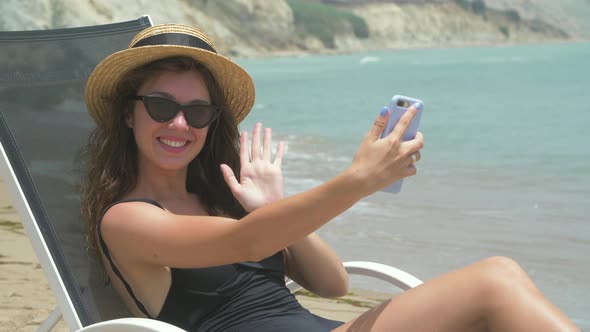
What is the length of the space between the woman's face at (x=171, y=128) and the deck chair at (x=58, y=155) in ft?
1.45

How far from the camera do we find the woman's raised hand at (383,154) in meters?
1.80

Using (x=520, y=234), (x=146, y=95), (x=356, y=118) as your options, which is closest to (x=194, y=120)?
(x=146, y=95)

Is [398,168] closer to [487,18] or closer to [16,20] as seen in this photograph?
[16,20]

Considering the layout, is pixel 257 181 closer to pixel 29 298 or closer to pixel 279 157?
pixel 279 157

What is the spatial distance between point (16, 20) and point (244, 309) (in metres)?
41.0

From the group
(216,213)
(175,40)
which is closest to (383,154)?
(175,40)

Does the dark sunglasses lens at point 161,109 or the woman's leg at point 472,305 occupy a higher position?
the dark sunglasses lens at point 161,109

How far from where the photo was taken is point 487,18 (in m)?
118

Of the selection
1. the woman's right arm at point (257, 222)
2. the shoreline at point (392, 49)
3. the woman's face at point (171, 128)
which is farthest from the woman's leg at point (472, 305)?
the shoreline at point (392, 49)

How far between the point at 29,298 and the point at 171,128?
2.61m

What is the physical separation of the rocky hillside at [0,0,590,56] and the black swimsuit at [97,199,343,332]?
37.1 meters

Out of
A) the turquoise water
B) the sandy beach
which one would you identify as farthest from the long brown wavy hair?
the turquoise water

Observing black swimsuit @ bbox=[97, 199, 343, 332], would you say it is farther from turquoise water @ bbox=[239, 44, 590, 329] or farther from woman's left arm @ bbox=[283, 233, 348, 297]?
turquoise water @ bbox=[239, 44, 590, 329]

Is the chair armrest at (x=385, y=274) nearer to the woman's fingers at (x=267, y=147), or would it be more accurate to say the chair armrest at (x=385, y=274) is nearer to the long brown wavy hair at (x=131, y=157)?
the long brown wavy hair at (x=131, y=157)
